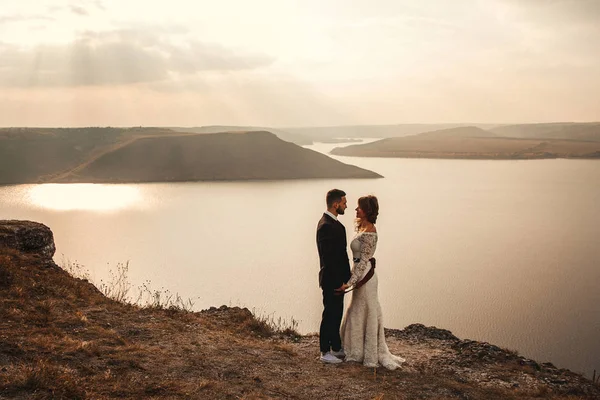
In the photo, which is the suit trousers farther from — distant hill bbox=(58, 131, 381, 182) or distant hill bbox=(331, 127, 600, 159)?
distant hill bbox=(331, 127, 600, 159)

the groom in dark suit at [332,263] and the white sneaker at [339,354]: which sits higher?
the groom in dark suit at [332,263]

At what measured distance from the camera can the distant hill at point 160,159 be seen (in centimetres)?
8200

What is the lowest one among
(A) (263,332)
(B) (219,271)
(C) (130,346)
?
(B) (219,271)

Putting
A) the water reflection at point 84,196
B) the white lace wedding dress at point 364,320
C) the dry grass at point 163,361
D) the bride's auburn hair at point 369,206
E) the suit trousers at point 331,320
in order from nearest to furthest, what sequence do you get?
the dry grass at point 163,361 < the bride's auburn hair at point 369,206 < the white lace wedding dress at point 364,320 < the suit trousers at point 331,320 < the water reflection at point 84,196

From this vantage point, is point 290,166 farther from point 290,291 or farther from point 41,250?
point 41,250

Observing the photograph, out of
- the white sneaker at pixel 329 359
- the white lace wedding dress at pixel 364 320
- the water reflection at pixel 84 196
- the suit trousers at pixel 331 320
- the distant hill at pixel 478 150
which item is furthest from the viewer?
the distant hill at pixel 478 150

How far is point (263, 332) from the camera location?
8562mm

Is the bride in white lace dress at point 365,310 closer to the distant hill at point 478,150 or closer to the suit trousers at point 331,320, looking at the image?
the suit trousers at point 331,320

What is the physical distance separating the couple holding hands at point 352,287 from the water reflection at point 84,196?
153 feet

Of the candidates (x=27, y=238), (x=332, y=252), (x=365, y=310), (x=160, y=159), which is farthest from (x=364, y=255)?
(x=160, y=159)

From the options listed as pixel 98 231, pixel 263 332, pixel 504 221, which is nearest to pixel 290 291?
Answer: pixel 263 332

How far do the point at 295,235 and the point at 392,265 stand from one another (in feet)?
36.0

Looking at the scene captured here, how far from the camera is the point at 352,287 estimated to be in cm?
614

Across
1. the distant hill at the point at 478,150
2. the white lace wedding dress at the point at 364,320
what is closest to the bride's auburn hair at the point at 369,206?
the white lace wedding dress at the point at 364,320
